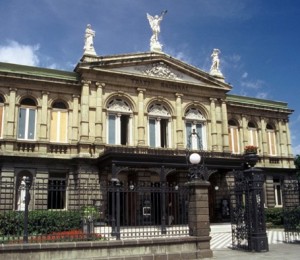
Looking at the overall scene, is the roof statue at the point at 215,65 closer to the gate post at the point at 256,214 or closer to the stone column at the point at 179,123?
the stone column at the point at 179,123

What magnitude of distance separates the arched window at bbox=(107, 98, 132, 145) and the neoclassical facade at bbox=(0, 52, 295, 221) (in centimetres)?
7

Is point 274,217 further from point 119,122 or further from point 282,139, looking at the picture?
point 119,122

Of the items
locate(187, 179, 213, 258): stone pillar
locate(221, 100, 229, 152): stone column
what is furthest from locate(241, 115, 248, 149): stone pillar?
locate(187, 179, 213, 258): stone pillar

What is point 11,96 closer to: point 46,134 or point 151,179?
point 46,134

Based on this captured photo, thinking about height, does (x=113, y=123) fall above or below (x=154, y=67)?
below

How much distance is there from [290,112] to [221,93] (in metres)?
8.85

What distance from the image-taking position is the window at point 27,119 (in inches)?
995

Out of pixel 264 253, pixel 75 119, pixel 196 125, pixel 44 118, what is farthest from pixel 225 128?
pixel 264 253

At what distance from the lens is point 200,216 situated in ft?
45.0

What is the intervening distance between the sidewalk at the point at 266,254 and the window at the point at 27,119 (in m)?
15.4

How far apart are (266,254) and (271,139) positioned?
22203 mm

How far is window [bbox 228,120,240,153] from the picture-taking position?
32562 millimetres

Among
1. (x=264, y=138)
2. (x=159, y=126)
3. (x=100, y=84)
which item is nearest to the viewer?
(x=100, y=84)

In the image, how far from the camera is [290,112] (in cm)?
3591
